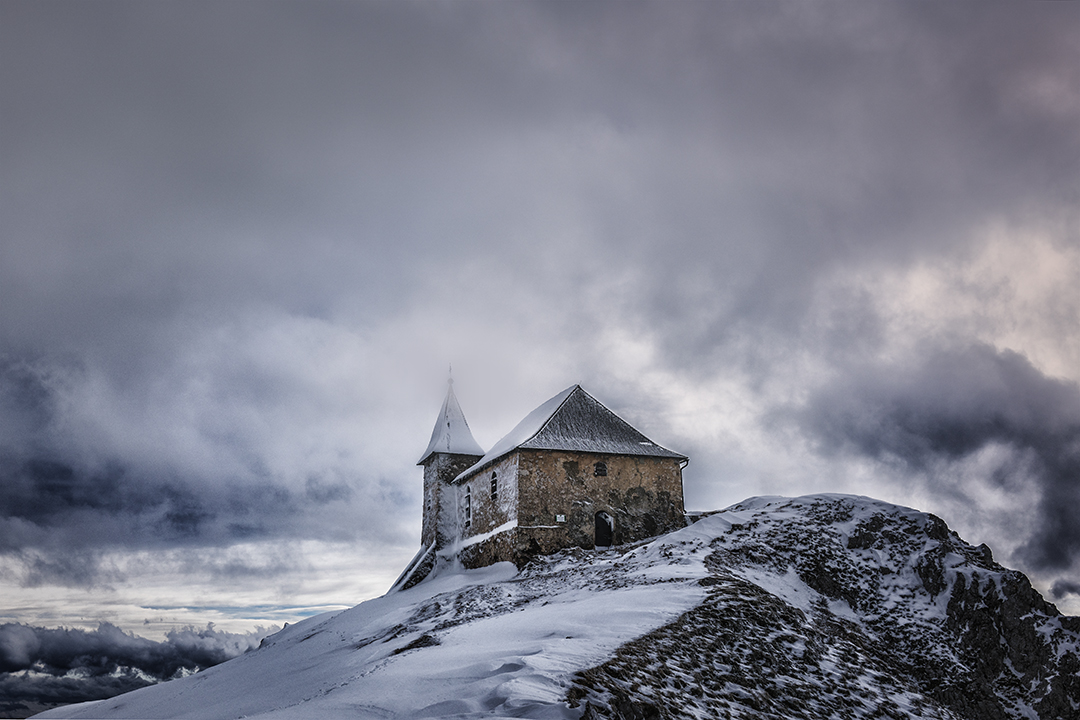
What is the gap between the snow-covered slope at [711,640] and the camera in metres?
6.89

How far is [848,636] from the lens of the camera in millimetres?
13359

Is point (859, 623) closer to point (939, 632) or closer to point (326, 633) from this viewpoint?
point (939, 632)

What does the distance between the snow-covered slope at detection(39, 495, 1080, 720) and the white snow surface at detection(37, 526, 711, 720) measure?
0.05 m

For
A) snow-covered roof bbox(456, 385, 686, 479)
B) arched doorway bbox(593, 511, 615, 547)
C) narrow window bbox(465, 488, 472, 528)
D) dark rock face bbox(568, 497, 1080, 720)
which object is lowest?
dark rock face bbox(568, 497, 1080, 720)

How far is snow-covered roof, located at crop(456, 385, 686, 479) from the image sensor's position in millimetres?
25594

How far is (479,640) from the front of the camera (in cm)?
987

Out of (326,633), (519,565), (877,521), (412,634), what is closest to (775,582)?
(877,521)

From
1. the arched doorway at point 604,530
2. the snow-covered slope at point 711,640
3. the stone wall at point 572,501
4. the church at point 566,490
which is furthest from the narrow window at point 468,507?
the arched doorway at point 604,530

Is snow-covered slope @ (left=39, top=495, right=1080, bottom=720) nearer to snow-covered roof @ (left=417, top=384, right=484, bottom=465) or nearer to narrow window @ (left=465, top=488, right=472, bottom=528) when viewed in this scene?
narrow window @ (left=465, top=488, right=472, bottom=528)

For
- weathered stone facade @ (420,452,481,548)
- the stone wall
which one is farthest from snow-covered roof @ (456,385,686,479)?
weathered stone facade @ (420,452,481,548)

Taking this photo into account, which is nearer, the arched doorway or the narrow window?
the arched doorway

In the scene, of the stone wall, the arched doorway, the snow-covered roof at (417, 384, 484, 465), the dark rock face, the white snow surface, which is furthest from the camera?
the snow-covered roof at (417, 384, 484, 465)

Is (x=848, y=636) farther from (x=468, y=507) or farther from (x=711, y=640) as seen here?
(x=468, y=507)

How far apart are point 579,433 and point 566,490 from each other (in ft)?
8.89
